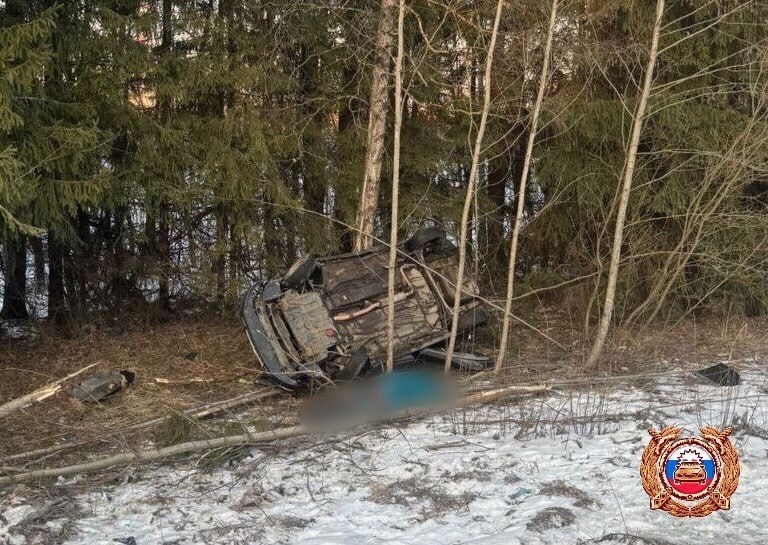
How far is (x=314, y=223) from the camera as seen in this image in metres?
11.5

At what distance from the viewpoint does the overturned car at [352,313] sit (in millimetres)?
7652

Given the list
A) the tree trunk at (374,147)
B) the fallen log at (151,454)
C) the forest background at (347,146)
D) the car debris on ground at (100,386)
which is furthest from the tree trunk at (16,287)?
Answer: the fallen log at (151,454)

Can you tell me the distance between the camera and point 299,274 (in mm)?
8055

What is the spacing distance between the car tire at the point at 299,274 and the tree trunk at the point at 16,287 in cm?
497

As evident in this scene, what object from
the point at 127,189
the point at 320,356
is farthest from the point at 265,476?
the point at 127,189

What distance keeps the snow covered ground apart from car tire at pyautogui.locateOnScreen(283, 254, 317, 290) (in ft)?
7.94

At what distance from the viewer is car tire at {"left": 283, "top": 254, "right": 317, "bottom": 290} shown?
8.05m

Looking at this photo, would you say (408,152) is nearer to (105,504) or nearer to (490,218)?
(490,218)

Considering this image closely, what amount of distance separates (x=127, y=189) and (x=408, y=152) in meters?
4.40

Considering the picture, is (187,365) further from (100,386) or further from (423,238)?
(423,238)

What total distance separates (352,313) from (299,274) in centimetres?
76

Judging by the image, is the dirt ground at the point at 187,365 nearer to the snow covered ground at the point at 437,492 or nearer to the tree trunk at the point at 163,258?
the tree trunk at the point at 163,258

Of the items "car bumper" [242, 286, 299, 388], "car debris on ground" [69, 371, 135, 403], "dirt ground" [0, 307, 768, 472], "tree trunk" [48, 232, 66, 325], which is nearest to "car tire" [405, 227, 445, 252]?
"dirt ground" [0, 307, 768, 472]

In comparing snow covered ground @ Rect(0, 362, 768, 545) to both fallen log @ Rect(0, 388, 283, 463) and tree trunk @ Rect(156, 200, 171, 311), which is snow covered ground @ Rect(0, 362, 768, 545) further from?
tree trunk @ Rect(156, 200, 171, 311)
